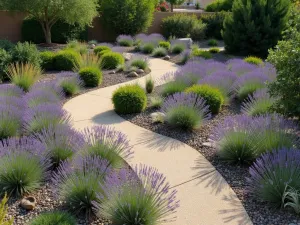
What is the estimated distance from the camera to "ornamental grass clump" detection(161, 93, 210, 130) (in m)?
5.42

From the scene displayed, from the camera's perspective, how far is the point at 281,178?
3.40 meters

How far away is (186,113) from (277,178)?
2.17 metres

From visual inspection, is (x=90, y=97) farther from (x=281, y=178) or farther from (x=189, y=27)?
(x=189, y=27)

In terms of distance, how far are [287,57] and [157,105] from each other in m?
2.69

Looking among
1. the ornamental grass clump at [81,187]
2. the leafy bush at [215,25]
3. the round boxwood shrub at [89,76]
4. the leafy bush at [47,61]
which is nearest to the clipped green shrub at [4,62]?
the leafy bush at [47,61]

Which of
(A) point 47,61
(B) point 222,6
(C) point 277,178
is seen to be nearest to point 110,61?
(A) point 47,61

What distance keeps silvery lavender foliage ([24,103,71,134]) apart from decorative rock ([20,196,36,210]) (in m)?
1.47

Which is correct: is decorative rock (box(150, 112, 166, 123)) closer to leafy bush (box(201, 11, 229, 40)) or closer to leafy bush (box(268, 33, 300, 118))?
leafy bush (box(268, 33, 300, 118))

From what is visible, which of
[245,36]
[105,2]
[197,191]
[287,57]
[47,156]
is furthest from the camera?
[105,2]

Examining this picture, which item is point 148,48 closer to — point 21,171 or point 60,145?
point 60,145

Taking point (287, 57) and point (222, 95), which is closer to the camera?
point (287, 57)

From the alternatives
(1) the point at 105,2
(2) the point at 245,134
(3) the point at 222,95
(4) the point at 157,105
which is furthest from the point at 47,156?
(1) the point at 105,2

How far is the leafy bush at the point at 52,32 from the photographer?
59.8ft

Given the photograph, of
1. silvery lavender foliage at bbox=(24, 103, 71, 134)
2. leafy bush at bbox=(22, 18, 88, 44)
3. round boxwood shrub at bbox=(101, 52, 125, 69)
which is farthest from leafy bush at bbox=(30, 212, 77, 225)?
leafy bush at bbox=(22, 18, 88, 44)
